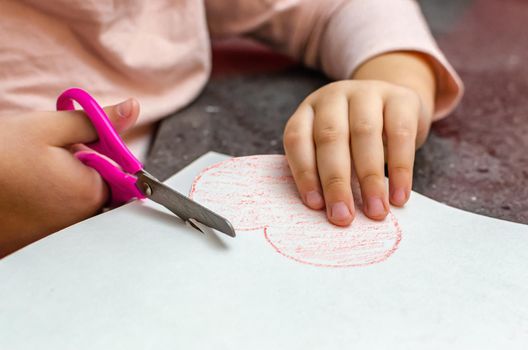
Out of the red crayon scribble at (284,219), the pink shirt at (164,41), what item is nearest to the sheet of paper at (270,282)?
the red crayon scribble at (284,219)

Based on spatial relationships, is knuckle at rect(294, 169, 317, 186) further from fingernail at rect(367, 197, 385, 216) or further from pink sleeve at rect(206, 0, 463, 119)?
pink sleeve at rect(206, 0, 463, 119)

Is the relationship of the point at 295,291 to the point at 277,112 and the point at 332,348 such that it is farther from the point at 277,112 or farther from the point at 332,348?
the point at 277,112

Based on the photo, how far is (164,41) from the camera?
56cm

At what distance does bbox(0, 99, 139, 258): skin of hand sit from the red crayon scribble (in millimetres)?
71

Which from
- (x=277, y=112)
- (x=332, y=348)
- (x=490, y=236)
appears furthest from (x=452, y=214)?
(x=277, y=112)

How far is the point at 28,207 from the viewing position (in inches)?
14.9

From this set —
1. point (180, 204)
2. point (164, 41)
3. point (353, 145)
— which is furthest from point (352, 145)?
point (164, 41)

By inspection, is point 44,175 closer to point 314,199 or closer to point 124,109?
point 124,109

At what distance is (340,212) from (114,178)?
0.47 ft

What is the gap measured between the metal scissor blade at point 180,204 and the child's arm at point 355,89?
0.06 metres

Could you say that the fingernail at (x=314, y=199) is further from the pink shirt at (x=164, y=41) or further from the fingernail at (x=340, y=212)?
the pink shirt at (x=164, y=41)

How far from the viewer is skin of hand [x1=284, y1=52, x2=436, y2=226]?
37cm

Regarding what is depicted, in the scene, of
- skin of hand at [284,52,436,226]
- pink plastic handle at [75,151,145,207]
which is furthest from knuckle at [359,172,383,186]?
pink plastic handle at [75,151,145,207]

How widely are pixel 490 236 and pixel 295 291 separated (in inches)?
Result: 4.8
